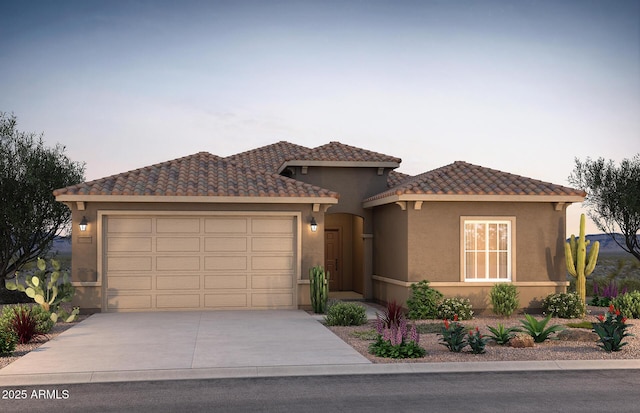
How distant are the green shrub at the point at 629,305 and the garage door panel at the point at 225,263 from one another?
9.59m

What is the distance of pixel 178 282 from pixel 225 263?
130 cm

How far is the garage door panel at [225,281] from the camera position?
1797 centimetres

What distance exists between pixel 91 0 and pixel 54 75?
12.9 ft

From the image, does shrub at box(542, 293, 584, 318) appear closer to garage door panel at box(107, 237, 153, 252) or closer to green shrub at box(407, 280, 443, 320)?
green shrub at box(407, 280, 443, 320)

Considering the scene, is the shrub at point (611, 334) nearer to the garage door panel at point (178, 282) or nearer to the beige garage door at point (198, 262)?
the beige garage door at point (198, 262)

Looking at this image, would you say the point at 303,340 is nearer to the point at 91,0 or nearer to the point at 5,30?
the point at 91,0

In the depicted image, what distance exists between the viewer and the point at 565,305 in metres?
17.0

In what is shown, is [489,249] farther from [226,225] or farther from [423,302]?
[226,225]

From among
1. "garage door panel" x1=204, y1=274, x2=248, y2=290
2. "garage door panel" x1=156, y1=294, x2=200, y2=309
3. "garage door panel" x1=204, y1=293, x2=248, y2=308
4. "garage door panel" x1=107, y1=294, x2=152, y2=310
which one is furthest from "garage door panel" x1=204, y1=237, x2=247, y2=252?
"garage door panel" x1=107, y1=294, x2=152, y2=310

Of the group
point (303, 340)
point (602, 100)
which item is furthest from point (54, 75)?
point (602, 100)

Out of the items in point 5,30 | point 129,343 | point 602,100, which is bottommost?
point 129,343

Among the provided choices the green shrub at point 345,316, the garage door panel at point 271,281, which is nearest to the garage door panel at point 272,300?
the garage door panel at point 271,281

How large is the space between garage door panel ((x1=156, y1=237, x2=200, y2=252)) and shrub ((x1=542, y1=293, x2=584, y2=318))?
9.20m

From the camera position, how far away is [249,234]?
59.6 feet
